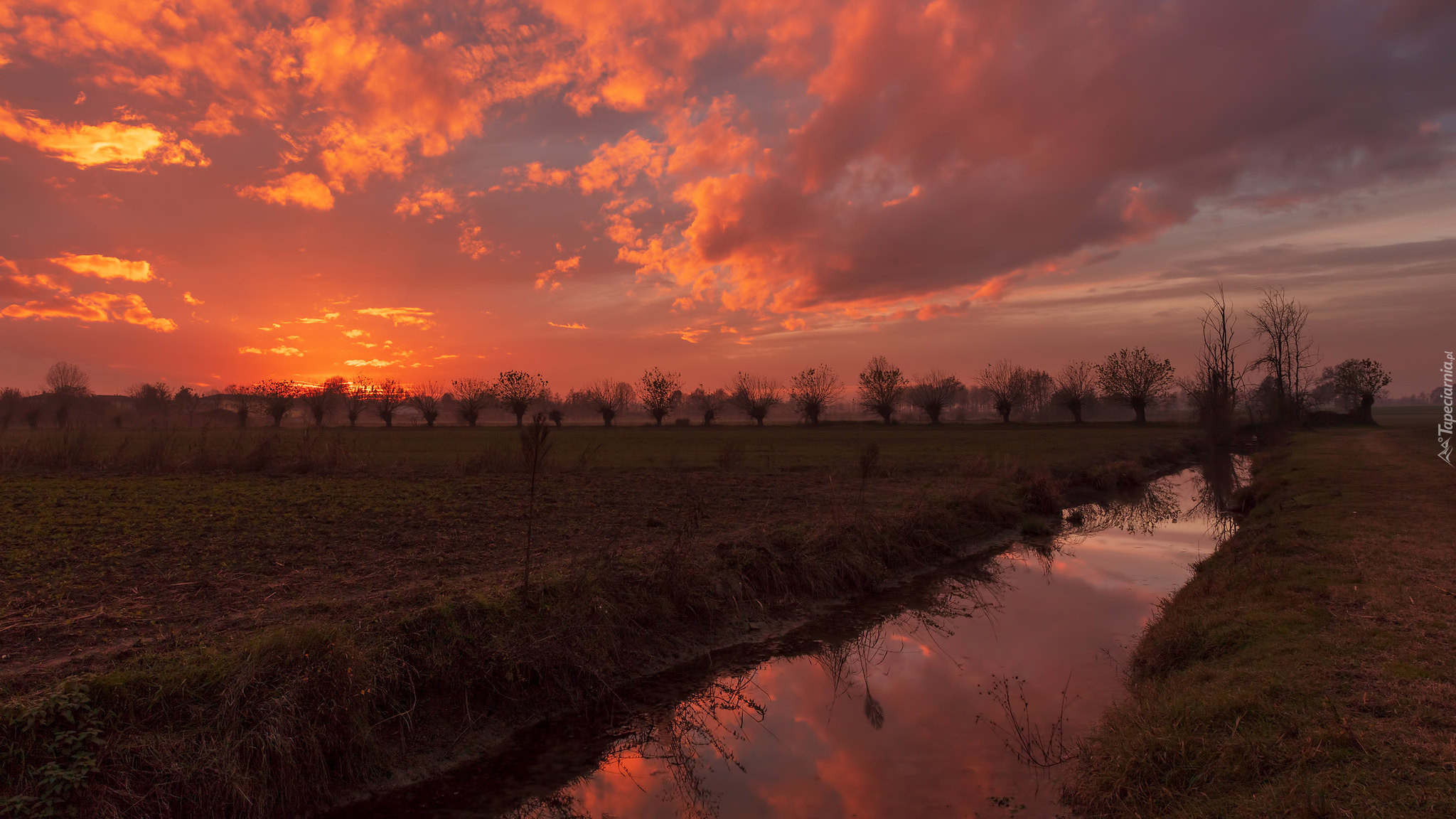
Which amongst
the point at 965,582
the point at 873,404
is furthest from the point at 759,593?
the point at 873,404

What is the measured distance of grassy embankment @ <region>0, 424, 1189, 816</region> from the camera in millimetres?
5684

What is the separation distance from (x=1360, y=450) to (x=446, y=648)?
45.1 meters

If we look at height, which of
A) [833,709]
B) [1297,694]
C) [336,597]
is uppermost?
[336,597]

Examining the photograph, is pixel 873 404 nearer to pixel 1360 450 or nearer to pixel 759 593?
pixel 1360 450

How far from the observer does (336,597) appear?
9.29 m

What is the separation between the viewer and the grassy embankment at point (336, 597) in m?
5.68

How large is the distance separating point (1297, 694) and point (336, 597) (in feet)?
36.8

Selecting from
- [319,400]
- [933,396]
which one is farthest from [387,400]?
[933,396]

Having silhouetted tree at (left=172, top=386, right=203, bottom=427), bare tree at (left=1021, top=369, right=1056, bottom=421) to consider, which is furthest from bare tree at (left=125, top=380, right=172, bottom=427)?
bare tree at (left=1021, top=369, right=1056, bottom=421)

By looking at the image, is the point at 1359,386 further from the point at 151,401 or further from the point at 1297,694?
the point at 151,401

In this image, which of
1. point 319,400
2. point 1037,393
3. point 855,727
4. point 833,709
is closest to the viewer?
point 855,727

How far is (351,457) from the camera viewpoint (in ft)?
87.5

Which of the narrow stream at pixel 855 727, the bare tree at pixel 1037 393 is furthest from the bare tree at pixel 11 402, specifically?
the bare tree at pixel 1037 393

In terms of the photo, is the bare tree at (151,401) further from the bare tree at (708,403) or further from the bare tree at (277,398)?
the bare tree at (708,403)
